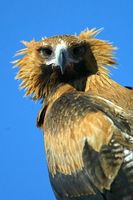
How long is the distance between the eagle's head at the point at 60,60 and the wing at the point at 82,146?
1.71 ft

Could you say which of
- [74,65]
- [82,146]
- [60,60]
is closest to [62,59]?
[60,60]

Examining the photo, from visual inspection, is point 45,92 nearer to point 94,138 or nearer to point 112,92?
point 112,92

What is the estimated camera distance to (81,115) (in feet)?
20.7

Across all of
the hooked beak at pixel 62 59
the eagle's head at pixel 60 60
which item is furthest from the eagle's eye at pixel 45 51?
the hooked beak at pixel 62 59

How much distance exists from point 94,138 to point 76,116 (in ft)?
1.22

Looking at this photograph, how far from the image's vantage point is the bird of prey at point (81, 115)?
596cm

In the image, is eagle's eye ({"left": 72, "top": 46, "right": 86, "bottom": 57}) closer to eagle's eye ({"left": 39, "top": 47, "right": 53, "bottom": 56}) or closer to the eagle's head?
the eagle's head

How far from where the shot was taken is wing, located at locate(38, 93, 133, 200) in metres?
5.96

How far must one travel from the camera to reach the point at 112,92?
700 cm

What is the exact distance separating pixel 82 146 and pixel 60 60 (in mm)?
1223

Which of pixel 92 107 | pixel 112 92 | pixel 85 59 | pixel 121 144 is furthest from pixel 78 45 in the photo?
pixel 121 144

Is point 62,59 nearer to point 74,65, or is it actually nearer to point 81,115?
point 74,65

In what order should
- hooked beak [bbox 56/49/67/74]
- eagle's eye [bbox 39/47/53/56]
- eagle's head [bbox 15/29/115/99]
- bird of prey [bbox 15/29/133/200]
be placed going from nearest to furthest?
bird of prey [bbox 15/29/133/200], hooked beak [bbox 56/49/67/74], eagle's head [bbox 15/29/115/99], eagle's eye [bbox 39/47/53/56]

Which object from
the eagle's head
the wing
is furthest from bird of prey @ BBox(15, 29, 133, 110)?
the wing
